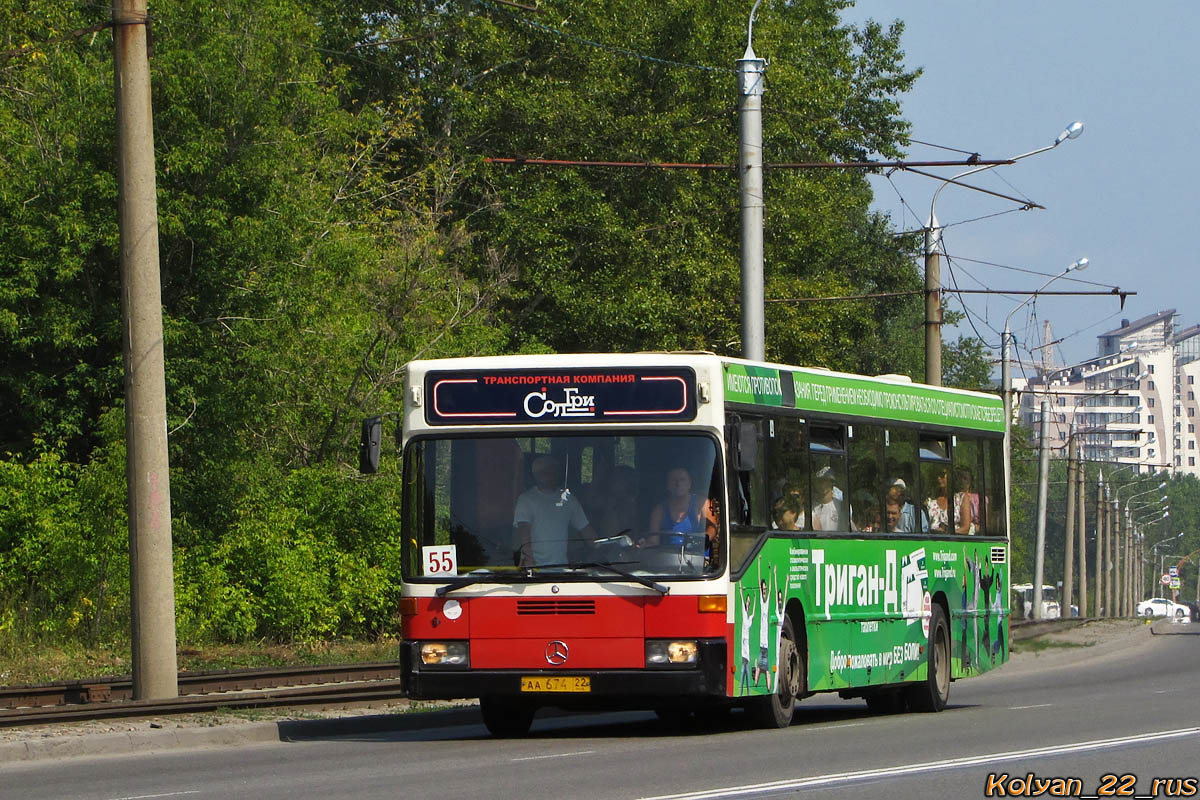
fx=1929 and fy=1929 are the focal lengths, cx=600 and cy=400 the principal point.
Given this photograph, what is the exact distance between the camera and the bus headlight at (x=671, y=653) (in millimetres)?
13883

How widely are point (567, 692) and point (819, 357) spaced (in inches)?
1111

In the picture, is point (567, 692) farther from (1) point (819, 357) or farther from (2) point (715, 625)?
(1) point (819, 357)

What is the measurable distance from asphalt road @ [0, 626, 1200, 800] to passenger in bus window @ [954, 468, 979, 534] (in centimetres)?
206

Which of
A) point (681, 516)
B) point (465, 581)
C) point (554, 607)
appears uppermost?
point (681, 516)

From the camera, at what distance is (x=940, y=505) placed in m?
19.0

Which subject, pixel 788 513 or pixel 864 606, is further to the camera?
Answer: pixel 864 606

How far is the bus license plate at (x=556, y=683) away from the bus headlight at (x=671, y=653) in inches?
19.0

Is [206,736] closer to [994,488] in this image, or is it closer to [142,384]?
[142,384]

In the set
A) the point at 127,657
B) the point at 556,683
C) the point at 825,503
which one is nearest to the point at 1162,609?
the point at 127,657

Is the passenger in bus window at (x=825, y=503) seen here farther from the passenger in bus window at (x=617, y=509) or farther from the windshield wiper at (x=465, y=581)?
the windshield wiper at (x=465, y=581)

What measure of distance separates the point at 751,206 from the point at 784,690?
7319 millimetres

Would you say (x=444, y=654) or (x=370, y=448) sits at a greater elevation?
(x=370, y=448)

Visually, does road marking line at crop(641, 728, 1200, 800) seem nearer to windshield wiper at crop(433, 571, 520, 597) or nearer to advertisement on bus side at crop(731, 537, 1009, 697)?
advertisement on bus side at crop(731, 537, 1009, 697)

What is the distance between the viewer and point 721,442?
560 inches
